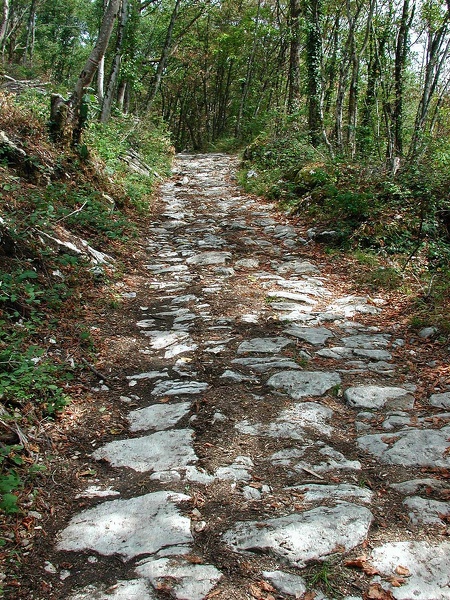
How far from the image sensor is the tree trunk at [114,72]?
11.1 metres

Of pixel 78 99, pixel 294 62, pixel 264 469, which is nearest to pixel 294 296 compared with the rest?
pixel 264 469

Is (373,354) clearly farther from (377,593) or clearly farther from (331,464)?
(377,593)

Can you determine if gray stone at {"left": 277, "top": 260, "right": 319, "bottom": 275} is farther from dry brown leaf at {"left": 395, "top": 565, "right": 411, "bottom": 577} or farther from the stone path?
dry brown leaf at {"left": 395, "top": 565, "right": 411, "bottom": 577}

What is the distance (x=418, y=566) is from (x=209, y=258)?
5.39m

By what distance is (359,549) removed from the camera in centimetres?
207

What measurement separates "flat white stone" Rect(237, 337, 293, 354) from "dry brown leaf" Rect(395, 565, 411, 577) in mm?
2284

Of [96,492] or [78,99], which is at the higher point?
[78,99]

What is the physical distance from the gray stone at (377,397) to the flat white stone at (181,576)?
173 cm

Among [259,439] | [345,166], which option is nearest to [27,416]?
[259,439]

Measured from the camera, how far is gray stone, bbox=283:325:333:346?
4.42m

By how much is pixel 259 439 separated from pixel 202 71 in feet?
90.6

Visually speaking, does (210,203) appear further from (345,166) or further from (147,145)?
(147,145)

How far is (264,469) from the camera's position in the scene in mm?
2654

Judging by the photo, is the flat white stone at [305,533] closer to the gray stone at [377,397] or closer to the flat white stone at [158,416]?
the flat white stone at [158,416]
